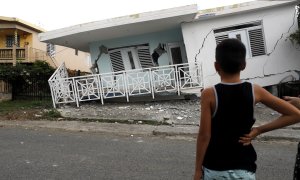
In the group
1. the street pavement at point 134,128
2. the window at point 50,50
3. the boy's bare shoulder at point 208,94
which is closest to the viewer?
the boy's bare shoulder at point 208,94

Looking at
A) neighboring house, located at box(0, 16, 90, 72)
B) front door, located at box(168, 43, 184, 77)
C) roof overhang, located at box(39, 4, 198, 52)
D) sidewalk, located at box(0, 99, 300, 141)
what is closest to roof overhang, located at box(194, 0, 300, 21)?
roof overhang, located at box(39, 4, 198, 52)

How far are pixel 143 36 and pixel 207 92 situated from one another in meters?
12.9

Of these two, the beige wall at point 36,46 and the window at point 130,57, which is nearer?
the window at point 130,57

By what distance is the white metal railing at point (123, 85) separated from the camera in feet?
42.1

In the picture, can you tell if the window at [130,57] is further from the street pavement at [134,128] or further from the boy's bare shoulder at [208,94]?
the boy's bare shoulder at [208,94]

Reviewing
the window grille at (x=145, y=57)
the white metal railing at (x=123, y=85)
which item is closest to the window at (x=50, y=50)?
the window grille at (x=145, y=57)

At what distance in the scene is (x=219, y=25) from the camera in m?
13.6

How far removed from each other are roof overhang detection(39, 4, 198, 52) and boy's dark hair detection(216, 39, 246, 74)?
10.3 metres

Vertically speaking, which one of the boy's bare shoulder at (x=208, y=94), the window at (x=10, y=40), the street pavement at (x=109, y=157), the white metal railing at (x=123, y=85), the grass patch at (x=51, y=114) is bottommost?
the street pavement at (x=109, y=157)

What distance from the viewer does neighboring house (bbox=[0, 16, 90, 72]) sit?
25859 mm

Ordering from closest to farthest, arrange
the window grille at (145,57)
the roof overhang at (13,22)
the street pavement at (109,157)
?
the street pavement at (109,157) → the window grille at (145,57) → the roof overhang at (13,22)

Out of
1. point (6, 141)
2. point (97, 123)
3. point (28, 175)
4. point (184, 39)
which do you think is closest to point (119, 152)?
point (28, 175)

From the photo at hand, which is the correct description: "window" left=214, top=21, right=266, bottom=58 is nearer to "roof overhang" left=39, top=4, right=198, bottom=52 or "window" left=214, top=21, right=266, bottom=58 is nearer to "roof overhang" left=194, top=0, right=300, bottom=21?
"roof overhang" left=194, top=0, right=300, bottom=21

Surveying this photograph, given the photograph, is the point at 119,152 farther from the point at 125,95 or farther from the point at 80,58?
the point at 80,58
